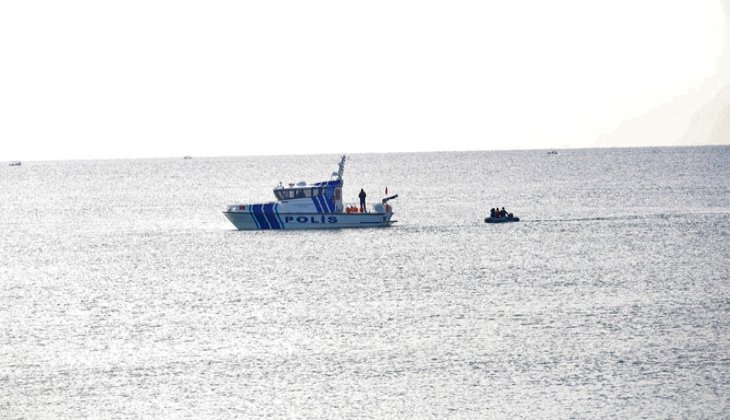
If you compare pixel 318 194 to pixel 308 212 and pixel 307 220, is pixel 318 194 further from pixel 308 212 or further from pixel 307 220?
pixel 307 220

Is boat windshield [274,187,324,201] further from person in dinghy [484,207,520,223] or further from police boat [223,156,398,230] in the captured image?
person in dinghy [484,207,520,223]

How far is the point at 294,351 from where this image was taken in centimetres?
5453

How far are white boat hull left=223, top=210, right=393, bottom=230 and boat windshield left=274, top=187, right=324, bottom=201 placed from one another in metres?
1.87

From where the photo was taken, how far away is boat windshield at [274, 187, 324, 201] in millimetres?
106938

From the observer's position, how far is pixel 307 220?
110 metres

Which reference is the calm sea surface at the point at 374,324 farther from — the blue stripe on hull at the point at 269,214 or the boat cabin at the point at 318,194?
the boat cabin at the point at 318,194

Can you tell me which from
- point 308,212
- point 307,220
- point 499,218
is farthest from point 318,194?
point 499,218

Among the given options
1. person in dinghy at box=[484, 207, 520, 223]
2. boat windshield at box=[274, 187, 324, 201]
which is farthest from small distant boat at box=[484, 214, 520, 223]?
boat windshield at box=[274, 187, 324, 201]

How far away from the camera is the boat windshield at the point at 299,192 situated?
10694cm

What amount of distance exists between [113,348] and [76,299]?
55.7ft

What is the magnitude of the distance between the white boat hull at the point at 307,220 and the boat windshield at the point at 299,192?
1867 mm

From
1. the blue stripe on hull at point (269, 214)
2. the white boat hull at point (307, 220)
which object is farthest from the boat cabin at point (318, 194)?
the blue stripe on hull at point (269, 214)

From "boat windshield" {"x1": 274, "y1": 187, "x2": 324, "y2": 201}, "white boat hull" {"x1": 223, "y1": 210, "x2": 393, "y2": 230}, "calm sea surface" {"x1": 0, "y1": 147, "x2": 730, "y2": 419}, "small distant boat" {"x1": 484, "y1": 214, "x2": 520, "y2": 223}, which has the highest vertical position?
"boat windshield" {"x1": 274, "y1": 187, "x2": 324, "y2": 201}

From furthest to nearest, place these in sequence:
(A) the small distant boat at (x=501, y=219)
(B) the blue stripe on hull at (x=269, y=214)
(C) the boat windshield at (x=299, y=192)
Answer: (A) the small distant boat at (x=501, y=219)
(B) the blue stripe on hull at (x=269, y=214)
(C) the boat windshield at (x=299, y=192)
